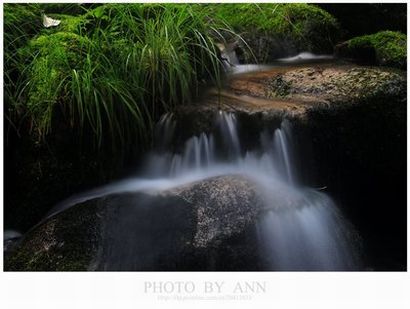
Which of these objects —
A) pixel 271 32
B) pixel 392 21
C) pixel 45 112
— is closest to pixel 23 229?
pixel 45 112

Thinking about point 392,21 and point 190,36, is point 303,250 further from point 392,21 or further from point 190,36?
point 392,21

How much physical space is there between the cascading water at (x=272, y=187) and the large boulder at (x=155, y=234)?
0.08 metres

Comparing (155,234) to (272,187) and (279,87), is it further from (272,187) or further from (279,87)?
(279,87)

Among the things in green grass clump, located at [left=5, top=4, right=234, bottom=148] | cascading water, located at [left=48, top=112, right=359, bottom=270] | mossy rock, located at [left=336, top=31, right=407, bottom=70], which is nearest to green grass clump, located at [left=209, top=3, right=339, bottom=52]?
mossy rock, located at [left=336, top=31, right=407, bottom=70]

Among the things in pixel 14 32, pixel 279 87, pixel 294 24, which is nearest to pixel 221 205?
pixel 279 87

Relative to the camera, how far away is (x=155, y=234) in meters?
1.54

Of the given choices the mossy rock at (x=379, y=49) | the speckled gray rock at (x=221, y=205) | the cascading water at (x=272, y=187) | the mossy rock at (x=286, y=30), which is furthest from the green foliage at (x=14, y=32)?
the mossy rock at (x=379, y=49)

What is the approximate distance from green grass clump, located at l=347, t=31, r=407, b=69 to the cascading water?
0.69 meters

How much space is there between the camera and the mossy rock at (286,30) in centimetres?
232

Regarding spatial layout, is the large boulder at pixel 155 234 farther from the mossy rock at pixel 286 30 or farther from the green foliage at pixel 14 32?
the mossy rock at pixel 286 30

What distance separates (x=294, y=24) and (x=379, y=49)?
0.50 m

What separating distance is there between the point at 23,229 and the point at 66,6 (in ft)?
3.59
